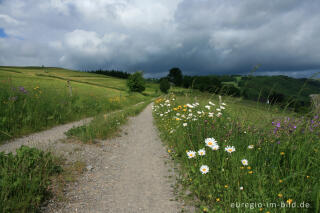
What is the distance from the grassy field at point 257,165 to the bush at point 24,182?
2818 mm

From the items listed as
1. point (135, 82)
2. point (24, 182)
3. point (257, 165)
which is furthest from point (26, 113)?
point (135, 82)

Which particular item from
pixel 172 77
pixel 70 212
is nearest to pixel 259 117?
pixel 70 212

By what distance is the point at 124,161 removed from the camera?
527 centimetres

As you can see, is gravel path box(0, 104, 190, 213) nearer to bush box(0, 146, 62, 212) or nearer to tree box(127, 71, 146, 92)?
bush box(0, 146, 62, 212)

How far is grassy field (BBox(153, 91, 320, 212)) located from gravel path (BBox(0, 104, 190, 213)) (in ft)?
1.87

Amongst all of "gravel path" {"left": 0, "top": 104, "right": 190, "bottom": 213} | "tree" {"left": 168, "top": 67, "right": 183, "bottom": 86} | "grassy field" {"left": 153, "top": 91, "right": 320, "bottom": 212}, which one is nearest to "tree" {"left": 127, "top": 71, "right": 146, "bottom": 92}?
"tree" {"left": 168, "top": 67, "right": 183, "bottom": 86}

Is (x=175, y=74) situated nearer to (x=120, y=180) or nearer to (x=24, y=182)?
(x=120, y=180)

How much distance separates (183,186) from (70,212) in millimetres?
2206

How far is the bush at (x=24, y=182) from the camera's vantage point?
262 centimetres

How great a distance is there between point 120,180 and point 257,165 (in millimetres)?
3082

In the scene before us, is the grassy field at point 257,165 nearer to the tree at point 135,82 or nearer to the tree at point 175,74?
the tree at point 135,82

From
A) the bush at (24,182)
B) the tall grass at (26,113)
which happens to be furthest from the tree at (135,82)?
the bush at (24,182)

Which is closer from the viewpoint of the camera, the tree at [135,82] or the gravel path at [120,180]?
the gravel path at [120,180]

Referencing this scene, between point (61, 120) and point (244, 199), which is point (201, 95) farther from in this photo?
point (61, 120)
